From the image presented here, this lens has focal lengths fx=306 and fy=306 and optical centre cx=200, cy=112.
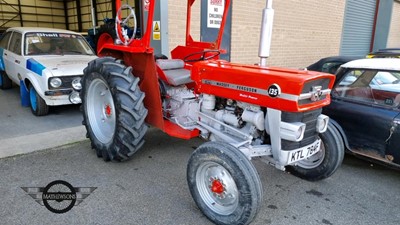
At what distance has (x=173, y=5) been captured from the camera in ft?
19.6

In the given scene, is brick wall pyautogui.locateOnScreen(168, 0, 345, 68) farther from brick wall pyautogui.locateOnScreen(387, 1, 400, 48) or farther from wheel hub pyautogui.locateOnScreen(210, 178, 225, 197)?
brick wall pyautogui.locateOnScreen(387, 1, 400, 48)

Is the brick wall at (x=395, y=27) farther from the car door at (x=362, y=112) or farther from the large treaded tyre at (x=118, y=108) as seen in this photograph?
the large treaded tyre at (x=118, y=108)

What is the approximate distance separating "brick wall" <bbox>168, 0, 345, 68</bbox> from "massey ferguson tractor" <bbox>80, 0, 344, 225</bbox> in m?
2.39

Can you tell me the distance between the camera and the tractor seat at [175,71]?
3436mm

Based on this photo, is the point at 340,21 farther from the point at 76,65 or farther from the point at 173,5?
the point at 76,65

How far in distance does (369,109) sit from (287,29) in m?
6.02

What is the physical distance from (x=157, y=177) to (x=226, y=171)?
1.19m

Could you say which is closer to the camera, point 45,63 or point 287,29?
point 45,63

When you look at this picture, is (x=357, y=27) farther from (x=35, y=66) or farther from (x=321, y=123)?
(x=35, y=66)

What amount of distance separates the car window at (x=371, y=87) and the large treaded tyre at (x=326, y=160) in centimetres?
69

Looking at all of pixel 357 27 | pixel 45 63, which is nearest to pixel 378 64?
pixel 45 63

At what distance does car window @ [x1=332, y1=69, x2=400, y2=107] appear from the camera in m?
3.41

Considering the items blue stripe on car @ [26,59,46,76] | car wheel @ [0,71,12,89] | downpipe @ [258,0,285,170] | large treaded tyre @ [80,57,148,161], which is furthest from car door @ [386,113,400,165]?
car wheel @ [0,71,12,89]

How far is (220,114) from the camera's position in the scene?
3029mm
